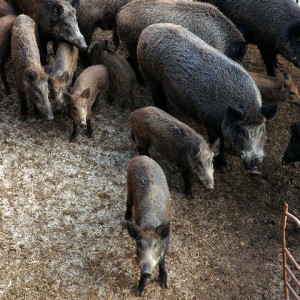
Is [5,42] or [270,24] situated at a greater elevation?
[270,24]

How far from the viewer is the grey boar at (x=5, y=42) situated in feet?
24.5

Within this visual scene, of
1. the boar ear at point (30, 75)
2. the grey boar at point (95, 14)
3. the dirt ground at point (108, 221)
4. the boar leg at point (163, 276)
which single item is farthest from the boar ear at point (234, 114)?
the grey boar at point (95, 14)

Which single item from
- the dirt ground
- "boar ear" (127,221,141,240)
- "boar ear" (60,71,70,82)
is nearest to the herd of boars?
"boar ear" (60,71,70,82)

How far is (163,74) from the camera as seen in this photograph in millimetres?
7055

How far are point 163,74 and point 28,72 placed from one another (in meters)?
1.75

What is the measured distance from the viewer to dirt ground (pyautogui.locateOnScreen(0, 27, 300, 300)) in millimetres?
5578

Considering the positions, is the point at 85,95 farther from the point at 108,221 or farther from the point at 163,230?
the point at 163,230

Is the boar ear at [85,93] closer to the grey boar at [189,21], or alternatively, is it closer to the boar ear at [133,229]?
the grey boar at [189,21]

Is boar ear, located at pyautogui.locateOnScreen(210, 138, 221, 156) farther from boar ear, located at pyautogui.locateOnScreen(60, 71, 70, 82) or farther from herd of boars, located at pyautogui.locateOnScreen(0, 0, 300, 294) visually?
boar ear, located at pyautogui.locateOnScreen(60, 71, 70, 82)

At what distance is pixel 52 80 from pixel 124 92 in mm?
1077

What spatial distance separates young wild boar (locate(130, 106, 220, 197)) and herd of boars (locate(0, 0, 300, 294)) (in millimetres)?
12

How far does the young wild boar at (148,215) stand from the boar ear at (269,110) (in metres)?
1.60

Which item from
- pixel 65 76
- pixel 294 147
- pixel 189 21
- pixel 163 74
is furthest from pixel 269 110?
pixel 65 76

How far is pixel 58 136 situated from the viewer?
7.19 metres
